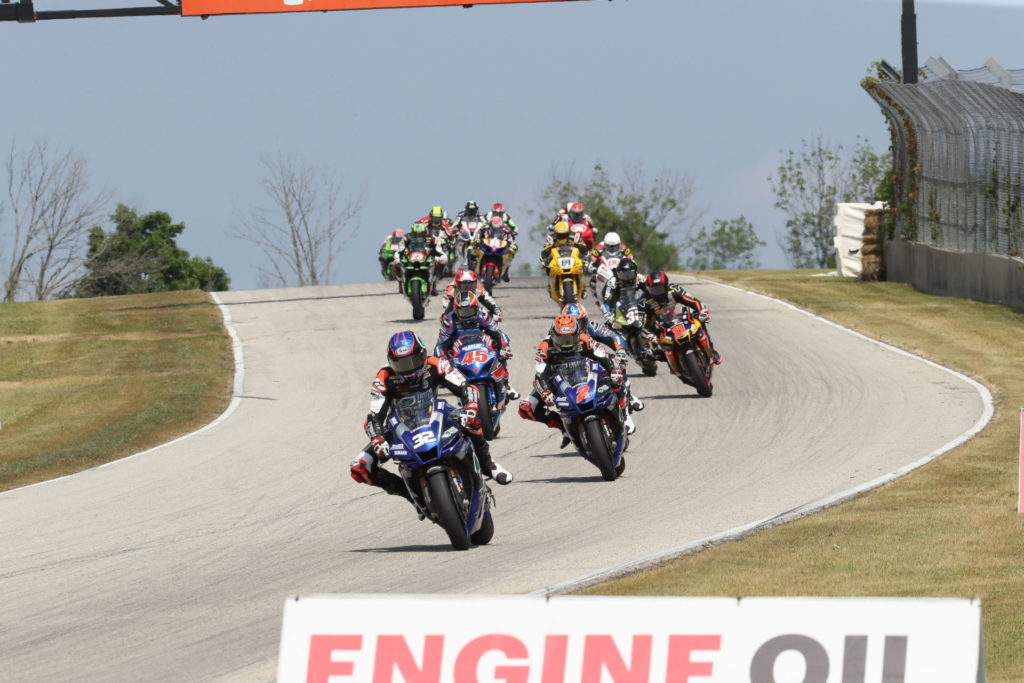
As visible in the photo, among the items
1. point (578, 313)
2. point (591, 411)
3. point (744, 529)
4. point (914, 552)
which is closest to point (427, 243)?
point (578, 313)

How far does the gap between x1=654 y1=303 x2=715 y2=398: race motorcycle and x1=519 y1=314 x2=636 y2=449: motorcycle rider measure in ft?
20.5

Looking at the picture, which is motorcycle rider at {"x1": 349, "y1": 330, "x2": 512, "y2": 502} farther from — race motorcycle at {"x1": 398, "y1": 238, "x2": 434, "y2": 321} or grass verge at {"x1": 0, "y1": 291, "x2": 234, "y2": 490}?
race motorcycle at {"x1": 398, "y1": 238, "x2": 434, "y2": 321}

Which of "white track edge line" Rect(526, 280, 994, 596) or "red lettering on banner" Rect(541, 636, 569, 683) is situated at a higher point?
"red lettering on banner" Rect(541, 636, 569, 683)

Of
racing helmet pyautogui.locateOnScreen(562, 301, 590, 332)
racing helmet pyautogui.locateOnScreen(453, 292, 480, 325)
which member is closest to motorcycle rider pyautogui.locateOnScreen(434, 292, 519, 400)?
racing helmet pyautogui.locateOnScreen(453, 292, 480, 325)

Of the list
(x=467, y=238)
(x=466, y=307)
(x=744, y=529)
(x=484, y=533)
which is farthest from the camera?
(x=467, y=238)

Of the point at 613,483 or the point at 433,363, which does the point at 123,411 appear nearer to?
the point at 613,483

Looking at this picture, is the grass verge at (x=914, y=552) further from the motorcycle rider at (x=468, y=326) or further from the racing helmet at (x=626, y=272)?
the racing helmet at (x=626, y=272)

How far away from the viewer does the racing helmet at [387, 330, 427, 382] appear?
39.8ft

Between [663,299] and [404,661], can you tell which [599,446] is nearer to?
[663,299]

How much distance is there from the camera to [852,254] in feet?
145

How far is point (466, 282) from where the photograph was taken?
63.6 ft

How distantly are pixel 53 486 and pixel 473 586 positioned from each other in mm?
8654

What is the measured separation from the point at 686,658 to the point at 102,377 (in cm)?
2720

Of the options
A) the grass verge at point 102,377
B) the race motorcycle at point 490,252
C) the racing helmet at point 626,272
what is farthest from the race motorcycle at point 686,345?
the race motorcycle at point 490,252
